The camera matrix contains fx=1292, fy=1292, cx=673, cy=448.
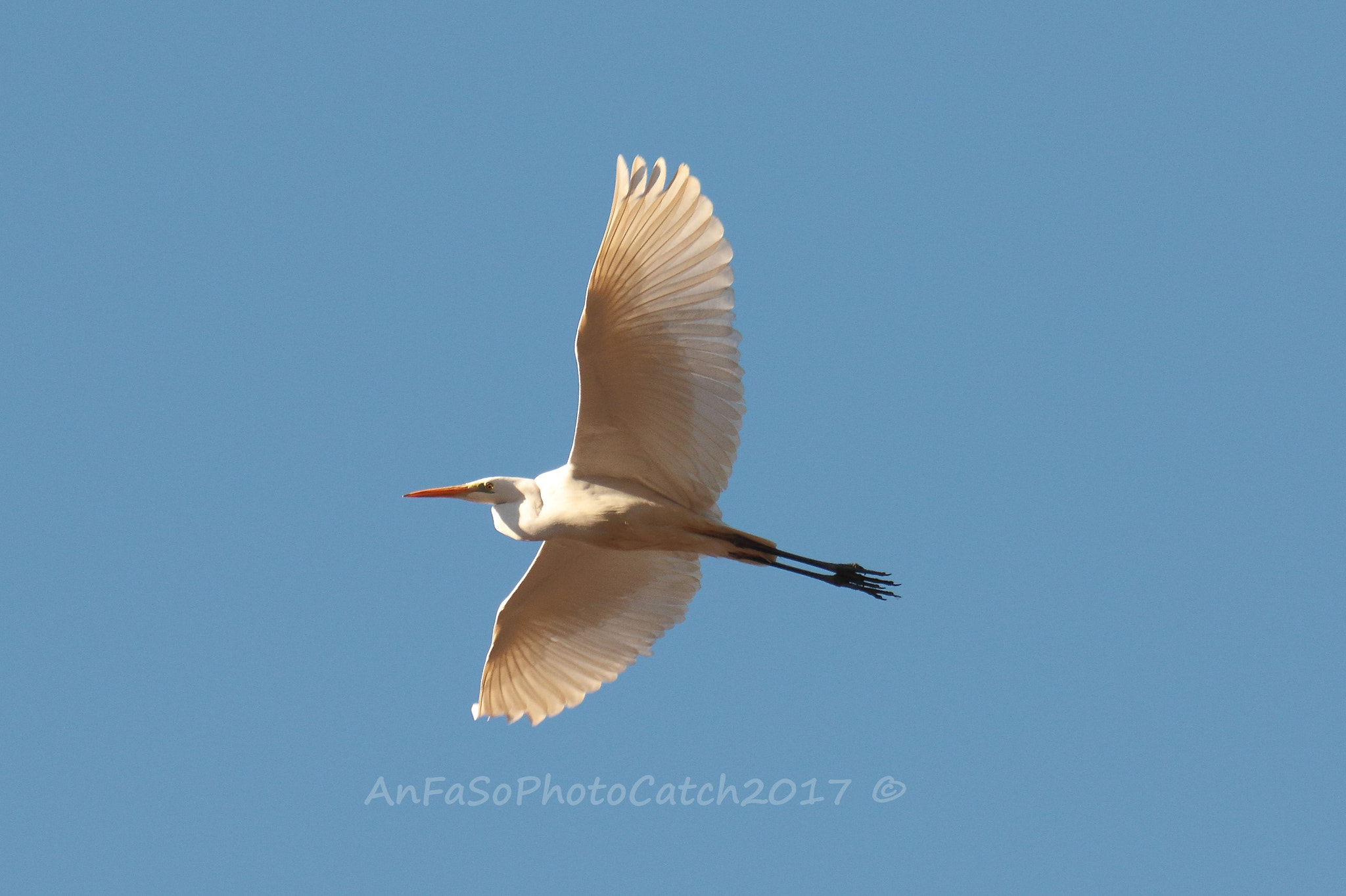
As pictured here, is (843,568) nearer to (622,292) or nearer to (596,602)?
(596,602)

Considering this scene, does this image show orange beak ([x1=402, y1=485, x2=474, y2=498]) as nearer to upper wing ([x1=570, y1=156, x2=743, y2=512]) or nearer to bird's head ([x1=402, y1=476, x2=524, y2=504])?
bird's head ([x1=402, y1=476, x2=524, y2=504])

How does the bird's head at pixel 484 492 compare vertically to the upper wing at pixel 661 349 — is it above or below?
below

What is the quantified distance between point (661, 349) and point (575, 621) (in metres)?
2.56

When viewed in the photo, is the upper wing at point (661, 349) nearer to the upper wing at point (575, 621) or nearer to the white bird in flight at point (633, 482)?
the white bird in flight at point (633, 482)

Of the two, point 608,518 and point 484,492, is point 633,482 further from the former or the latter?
point 484,492

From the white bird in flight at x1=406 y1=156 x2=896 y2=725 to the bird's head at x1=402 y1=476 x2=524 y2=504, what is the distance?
11mm

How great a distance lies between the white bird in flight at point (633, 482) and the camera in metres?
7.38

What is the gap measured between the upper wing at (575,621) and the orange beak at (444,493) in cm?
66

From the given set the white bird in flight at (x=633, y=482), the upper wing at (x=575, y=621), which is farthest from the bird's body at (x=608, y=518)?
the upper wing at (x=575, y=621)

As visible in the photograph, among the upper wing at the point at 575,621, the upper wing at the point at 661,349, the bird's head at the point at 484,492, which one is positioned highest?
the upper wing at the point at 661,349

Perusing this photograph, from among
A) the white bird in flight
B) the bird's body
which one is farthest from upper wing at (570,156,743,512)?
the bird's body

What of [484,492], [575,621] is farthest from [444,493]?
[575,621]

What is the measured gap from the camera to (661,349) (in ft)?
25.2

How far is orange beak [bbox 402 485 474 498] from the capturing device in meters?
8.84
